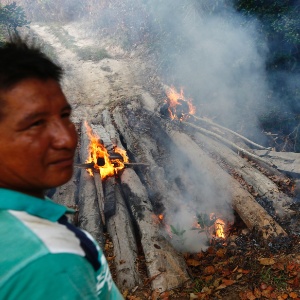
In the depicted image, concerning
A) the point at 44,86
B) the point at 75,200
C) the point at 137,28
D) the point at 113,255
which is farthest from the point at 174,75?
the point at 44,86

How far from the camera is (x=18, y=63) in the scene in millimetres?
1142

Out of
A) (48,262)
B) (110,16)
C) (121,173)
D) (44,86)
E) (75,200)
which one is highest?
(110,16)

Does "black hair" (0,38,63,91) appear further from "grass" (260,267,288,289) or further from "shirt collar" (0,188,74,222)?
"grass" (260,267,288,289)

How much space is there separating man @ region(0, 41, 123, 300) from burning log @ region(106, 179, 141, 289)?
313cm

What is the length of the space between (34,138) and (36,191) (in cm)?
24

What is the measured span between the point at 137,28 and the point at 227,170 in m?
11.6

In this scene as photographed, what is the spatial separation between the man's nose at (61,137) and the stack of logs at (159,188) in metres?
3.29

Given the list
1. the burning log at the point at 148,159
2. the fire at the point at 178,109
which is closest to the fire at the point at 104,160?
the burning log at the point at 148,159

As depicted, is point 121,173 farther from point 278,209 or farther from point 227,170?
point 278,209

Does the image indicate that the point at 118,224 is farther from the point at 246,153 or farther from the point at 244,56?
the point at 244,56

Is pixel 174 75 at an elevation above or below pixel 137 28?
below

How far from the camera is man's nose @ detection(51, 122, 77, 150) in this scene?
1.18 m

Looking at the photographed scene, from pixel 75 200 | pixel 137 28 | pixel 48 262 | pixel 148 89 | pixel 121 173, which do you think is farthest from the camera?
pixel 137 28

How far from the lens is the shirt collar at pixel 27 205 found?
0.99 m
